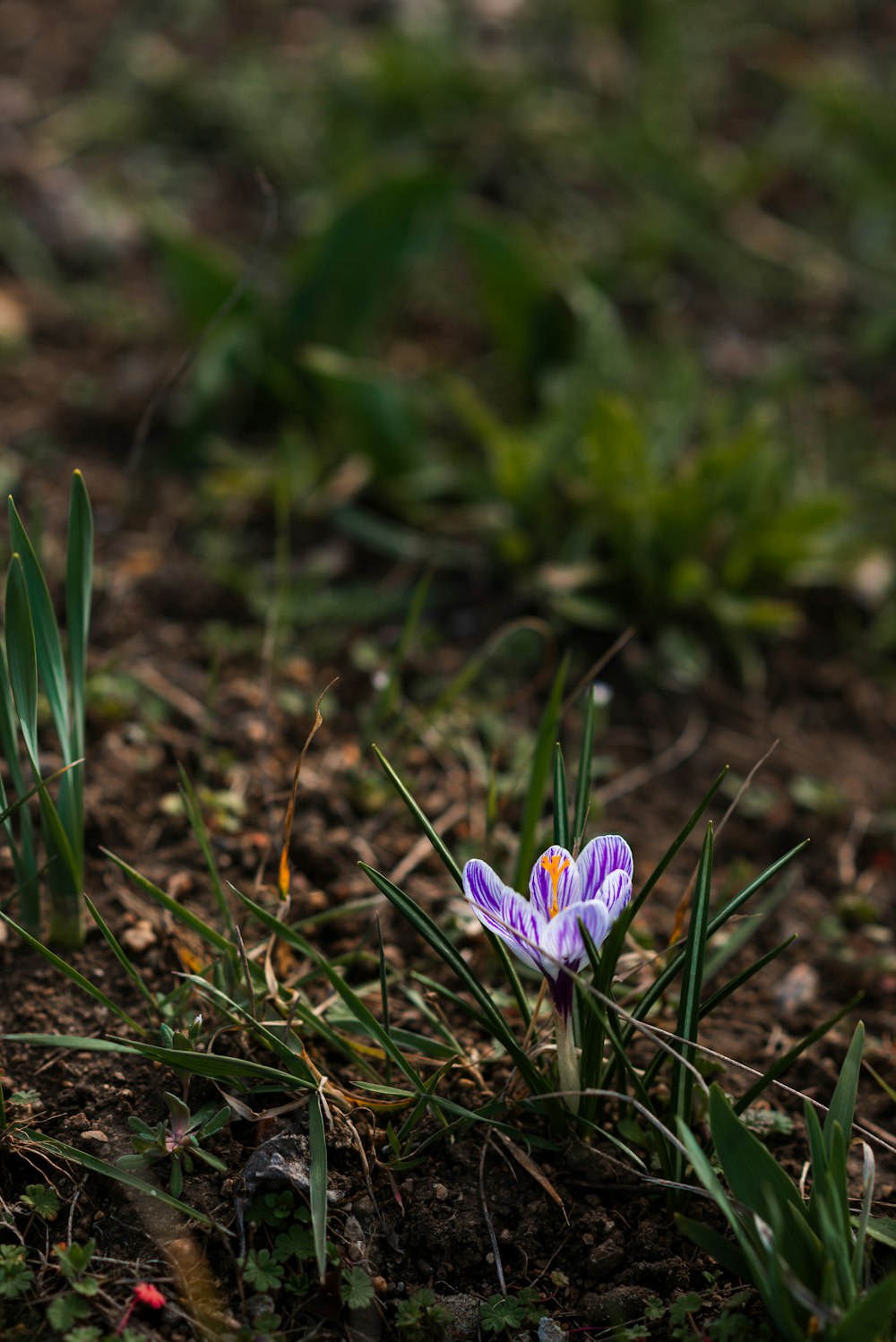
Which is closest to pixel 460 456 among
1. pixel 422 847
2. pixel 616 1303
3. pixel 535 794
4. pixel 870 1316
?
pixel 422 847

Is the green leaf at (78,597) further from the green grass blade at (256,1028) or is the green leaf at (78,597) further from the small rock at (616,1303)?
the small rock at (616,1303)

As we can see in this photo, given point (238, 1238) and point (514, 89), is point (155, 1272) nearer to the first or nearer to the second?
point (238, 1238)

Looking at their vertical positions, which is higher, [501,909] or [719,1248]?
[501,909]

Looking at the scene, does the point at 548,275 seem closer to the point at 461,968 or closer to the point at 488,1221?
the point at 461,968

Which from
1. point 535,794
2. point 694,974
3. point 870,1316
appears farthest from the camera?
point 535,794

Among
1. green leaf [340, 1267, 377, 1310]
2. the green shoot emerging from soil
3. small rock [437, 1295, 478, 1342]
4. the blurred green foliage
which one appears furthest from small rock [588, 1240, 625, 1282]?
the blurred green foliage

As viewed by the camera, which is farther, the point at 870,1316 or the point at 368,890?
the point at 368,890
